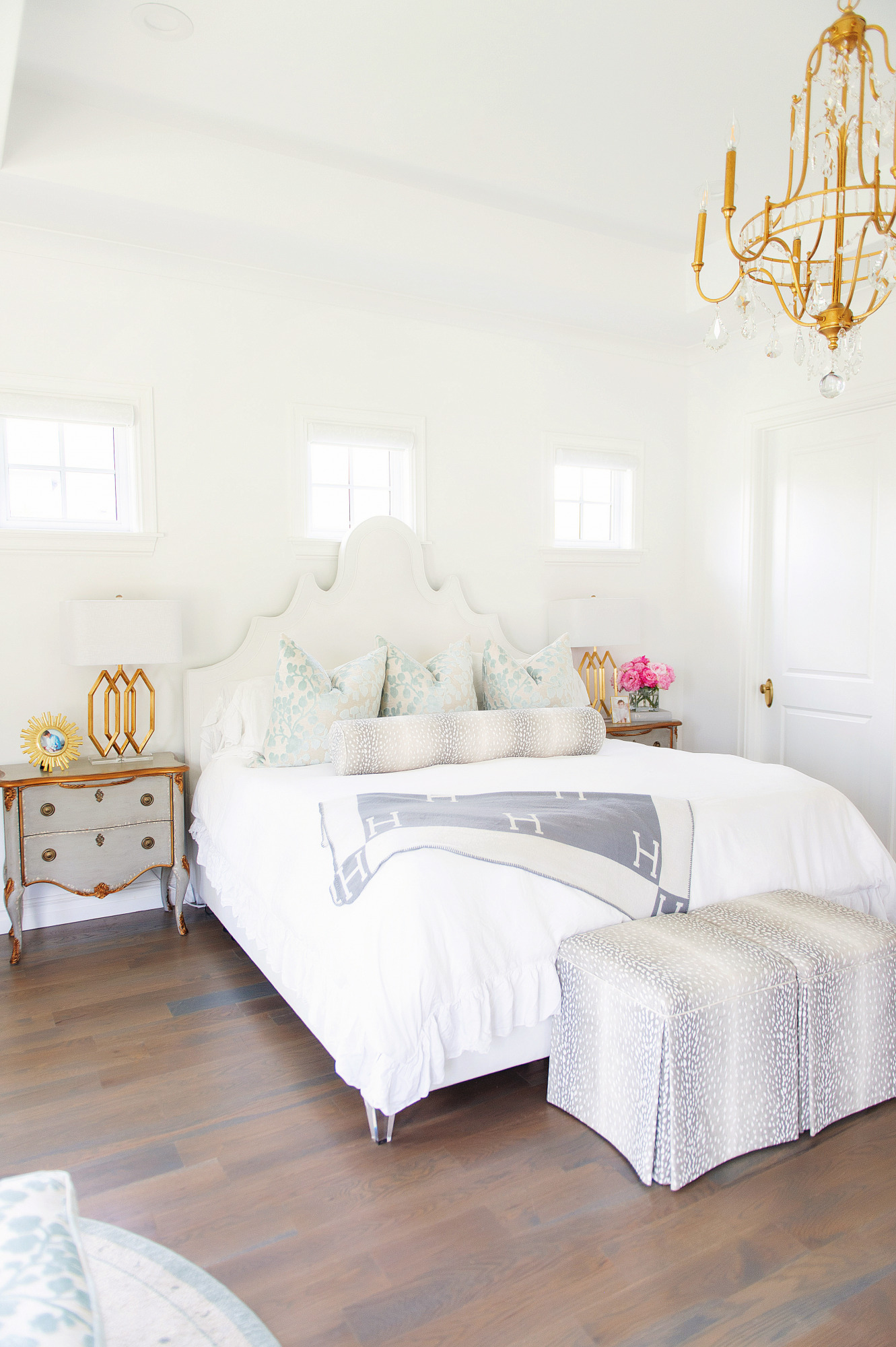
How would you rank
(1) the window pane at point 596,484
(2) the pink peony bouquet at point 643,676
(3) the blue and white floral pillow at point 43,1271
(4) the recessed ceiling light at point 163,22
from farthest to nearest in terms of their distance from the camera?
(1) the window pane at point 596,484 < (2) the pink peony bouquet at point 643,676 < (4) the recessed ceiling light at point 163,22 < (3) the blue and white floral pillow at point 43,1271

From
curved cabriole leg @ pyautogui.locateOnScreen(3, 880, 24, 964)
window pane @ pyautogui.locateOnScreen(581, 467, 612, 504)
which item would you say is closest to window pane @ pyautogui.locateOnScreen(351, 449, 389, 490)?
window pane @ pyautogui.locateOnScreen(581, 467, 612, 504)

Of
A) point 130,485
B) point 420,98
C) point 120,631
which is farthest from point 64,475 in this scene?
point 420,98

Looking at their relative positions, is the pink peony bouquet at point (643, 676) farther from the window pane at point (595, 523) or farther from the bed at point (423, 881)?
the bed at point (423, 881)

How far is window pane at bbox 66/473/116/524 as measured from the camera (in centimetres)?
371

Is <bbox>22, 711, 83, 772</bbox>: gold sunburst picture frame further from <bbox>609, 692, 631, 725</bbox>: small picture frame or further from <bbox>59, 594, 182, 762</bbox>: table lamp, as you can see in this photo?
<bbox>609, 692, 631, 725</bbox>: small picture frame

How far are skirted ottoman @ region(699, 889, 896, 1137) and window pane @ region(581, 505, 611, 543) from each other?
3.06 meters

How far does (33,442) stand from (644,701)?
3.34 m

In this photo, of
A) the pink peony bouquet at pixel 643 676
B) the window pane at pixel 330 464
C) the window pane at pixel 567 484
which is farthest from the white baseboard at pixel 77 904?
the window pane at pixel 567 484

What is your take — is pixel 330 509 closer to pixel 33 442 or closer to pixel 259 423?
pixel 259 423

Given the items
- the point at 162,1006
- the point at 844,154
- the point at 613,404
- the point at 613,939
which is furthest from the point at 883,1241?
the point at 613,404

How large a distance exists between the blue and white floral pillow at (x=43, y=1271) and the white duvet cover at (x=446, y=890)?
35.3 inches

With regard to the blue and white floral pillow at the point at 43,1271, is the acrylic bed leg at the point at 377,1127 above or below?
below

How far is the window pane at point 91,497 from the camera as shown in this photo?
371 centimetres

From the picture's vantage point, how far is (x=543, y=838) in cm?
235
